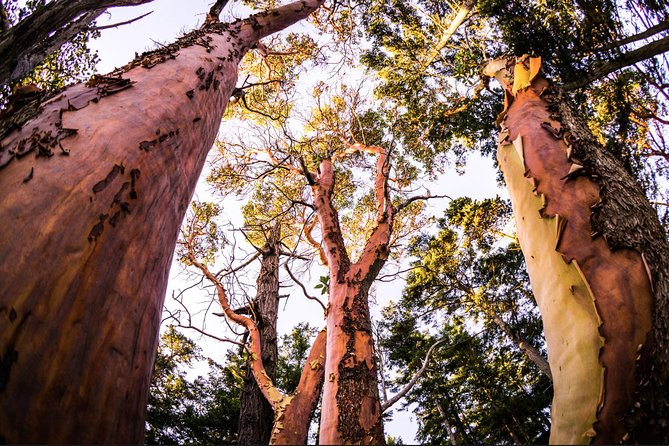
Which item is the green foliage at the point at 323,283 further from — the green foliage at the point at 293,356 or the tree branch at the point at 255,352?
the green foliage at the point at 293,356

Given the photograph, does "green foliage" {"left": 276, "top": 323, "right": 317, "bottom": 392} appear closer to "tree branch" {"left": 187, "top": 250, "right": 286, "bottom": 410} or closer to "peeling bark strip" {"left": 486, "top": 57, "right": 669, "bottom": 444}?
"tree branch" {"left": 187, "top": 250, "right": 286, "bottom": 410}

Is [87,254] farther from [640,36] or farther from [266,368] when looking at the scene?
[640,36]

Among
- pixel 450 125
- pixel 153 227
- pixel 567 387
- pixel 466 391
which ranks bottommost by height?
pixel 567 387

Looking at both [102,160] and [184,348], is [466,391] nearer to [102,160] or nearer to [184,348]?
[184,348]

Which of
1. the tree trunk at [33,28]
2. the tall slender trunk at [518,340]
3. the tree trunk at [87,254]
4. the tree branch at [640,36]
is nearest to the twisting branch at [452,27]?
the tree branch at [640,36]

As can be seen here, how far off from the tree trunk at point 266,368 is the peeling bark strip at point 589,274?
3.81 metres

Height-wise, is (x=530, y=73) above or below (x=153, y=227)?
above

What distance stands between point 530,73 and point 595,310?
144 centimetres

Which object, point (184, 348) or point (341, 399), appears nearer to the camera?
point (341, 399)

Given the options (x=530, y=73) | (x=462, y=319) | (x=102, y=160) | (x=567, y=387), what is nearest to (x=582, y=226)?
(x=567, y=387)

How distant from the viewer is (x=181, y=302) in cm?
513

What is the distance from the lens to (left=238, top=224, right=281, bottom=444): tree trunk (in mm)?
4273

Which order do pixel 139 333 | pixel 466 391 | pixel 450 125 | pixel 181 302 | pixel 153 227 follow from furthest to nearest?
1. pixel 466 391
2. pixel 450 125
3. pixel 181 302
4. pixel 153 227
5. pixel 139 333

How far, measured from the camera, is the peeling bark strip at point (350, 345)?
2.23m
